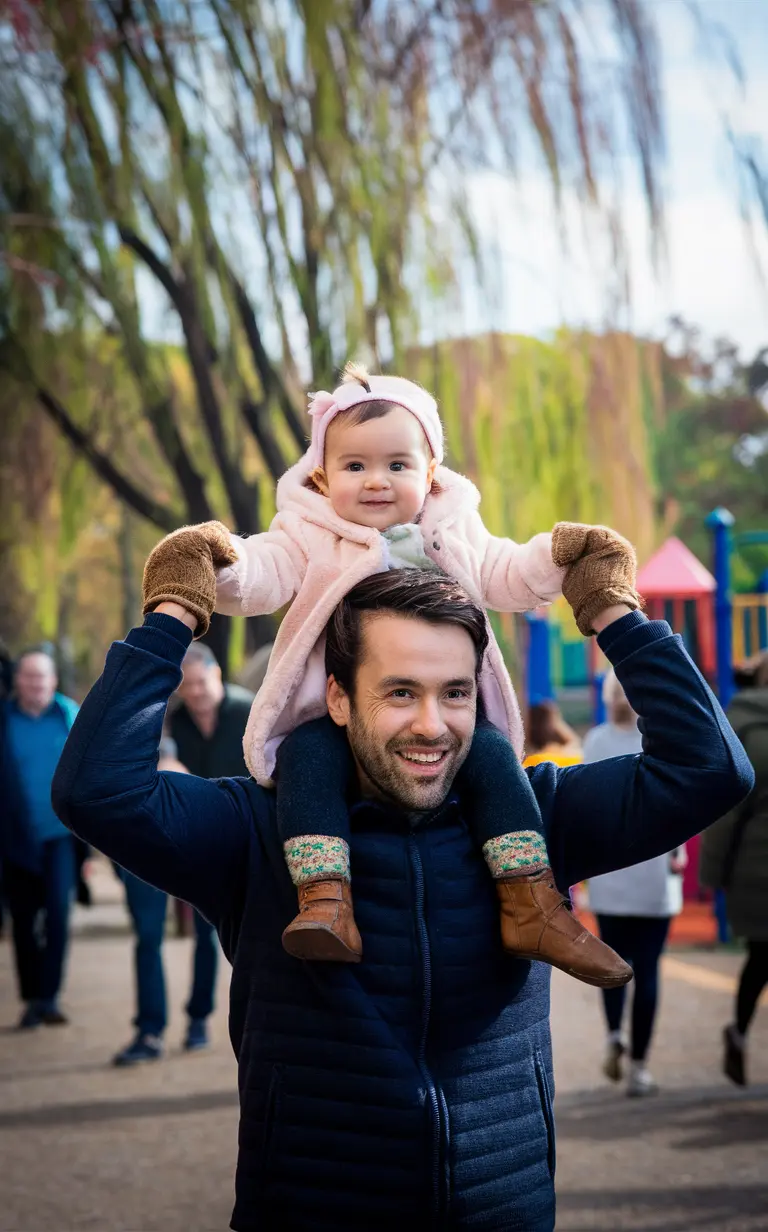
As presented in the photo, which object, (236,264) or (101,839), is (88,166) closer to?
(236,264)

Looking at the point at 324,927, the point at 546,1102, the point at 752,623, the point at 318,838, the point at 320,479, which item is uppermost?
the point at 320,479

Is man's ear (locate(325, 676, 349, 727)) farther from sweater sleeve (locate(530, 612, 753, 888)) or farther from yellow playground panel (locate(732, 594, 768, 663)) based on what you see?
yellow playground panel (locate(732, 594, 768, 663))

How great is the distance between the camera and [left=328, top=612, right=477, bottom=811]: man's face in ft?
8.24

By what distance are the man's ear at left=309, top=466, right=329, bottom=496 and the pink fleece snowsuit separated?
0.10 feet

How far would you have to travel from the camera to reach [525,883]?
2.55 metres

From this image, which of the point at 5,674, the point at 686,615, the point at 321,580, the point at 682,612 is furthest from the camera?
the point at 686,615

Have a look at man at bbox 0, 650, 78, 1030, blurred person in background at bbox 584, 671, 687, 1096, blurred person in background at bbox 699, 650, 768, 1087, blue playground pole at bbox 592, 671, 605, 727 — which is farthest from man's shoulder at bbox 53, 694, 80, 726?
blue playground pole at bbox 592, 671, 605, 727

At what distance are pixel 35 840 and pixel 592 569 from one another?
6.58 m

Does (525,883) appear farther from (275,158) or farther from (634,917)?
(275,158)

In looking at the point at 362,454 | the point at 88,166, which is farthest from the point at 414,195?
the point at 362,454

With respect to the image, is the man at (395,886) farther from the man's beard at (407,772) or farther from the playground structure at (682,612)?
the playground structure at (682,612)

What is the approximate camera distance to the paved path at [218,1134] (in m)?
→ 5.16

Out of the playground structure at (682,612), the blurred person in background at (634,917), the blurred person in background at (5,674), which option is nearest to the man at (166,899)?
the blurred person in background at (5,674)

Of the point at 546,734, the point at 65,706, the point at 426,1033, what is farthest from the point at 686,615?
the point at 426,1033
